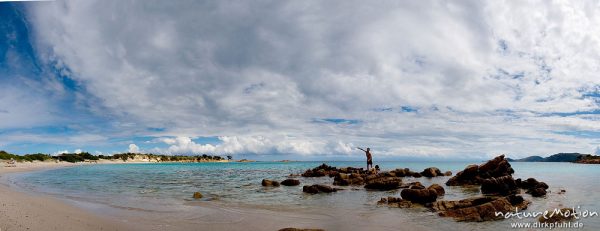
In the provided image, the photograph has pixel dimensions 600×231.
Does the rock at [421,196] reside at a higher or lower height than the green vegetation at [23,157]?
lower

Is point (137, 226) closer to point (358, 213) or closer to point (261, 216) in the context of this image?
point (261, 216)

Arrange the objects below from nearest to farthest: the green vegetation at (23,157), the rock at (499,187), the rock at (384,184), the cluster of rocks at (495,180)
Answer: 1. the rock at (499,187)
2. the cluster of rocks at (495,180)
3. the rock at (384,184)
4. the green vegetation at (23,157)

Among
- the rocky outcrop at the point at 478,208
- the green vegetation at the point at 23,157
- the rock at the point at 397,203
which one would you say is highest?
the green vegetation at the point at 23,157

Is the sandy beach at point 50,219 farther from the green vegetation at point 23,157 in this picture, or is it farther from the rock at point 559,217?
the green vegetation at point 23,157

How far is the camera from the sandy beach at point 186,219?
39.6 ft

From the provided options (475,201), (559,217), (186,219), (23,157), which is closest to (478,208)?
(475,201)

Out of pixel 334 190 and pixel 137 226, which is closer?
pixel 137 226

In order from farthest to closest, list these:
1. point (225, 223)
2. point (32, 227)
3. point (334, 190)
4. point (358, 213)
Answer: point (334, 190) < point (358, 213) < point (225, 223) < point (32, 227)

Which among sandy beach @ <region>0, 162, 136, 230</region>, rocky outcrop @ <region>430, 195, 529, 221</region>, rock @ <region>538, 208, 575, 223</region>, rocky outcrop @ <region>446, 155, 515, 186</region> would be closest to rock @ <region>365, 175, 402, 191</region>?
rocky outcrop @ <region>446, 155, 515, 186</region>

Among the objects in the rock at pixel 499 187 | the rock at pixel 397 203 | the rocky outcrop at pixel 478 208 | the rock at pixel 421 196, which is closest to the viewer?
the rocky outcrop at pixel 478 208

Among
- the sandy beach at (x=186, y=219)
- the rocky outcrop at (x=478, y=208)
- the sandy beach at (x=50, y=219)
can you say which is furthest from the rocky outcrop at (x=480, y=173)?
the sandy beach at (x=50, y=219)

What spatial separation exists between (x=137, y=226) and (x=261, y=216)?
4.96 m

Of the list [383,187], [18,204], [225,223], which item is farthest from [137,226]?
[383,187]

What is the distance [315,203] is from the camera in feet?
64.2
